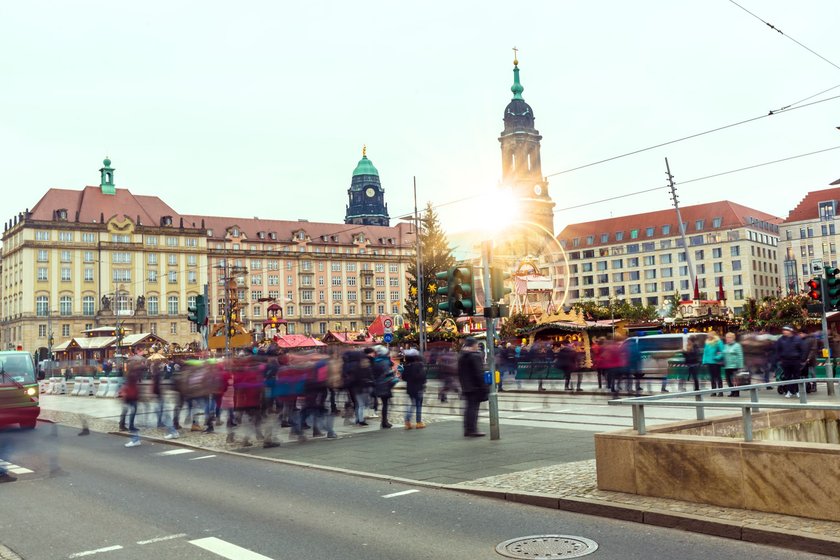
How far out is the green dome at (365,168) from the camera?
550 ft

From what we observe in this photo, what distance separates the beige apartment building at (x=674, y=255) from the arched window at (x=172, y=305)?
60.0 meters

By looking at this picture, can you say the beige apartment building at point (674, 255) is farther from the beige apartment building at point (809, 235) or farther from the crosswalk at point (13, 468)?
the crosswalk at point (13, 468)

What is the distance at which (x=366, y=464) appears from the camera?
39.9ft

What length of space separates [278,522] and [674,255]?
397ft

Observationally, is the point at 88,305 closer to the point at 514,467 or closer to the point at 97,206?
the point at 97,206

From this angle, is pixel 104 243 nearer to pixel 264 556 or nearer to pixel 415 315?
pixel 415 315

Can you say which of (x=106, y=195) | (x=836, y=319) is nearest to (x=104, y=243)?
(x=106, y=195)

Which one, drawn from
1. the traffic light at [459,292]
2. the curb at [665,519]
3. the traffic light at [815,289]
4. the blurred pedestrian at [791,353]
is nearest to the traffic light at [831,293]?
the traffic light at [815,289]

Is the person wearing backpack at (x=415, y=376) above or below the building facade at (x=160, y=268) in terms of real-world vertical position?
below

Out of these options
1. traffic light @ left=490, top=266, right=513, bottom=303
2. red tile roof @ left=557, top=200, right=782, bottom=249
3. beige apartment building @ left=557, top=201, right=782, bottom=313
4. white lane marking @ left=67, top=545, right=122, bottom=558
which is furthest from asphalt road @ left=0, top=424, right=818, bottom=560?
red tile roof @ left=557, top=200, right=782, bottom=249

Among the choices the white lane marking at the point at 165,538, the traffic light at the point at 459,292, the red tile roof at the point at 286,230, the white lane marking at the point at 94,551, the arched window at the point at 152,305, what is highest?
the red tile roof at the point at 286,230

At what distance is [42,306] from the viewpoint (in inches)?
4134

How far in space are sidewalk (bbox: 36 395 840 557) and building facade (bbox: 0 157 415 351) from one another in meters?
78.9

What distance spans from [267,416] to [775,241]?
12450 centimetres
